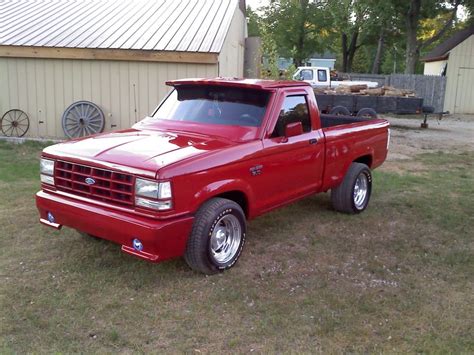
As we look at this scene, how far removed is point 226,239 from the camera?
4641 millimetres

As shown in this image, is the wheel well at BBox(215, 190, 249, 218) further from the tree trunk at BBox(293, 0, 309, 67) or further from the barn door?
the tree trunk at BBox(293, 0, 309, 67)

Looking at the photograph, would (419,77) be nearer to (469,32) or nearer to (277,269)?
(469,32)

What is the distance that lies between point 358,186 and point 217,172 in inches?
124

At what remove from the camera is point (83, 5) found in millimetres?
15625

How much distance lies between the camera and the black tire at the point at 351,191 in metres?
6.39

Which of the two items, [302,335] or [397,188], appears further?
[397,188]

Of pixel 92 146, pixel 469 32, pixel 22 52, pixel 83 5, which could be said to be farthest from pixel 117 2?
pixel 469 32

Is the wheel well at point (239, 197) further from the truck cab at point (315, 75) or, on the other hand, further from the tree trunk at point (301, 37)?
the tree trunk at point (301, 37)

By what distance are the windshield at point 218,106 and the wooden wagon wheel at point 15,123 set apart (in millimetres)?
7889

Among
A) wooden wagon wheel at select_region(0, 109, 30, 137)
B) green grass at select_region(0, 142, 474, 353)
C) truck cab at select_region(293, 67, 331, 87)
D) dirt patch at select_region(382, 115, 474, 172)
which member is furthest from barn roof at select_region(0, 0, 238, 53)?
truck cab at select_region(293, 67, 331, 87)

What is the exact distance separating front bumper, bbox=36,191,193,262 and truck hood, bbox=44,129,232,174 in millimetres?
418

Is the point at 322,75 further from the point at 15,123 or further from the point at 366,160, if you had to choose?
the point at 366,160

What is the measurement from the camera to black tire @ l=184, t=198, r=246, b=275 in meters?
4.15

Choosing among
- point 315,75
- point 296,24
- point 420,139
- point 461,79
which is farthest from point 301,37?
point 420,139
